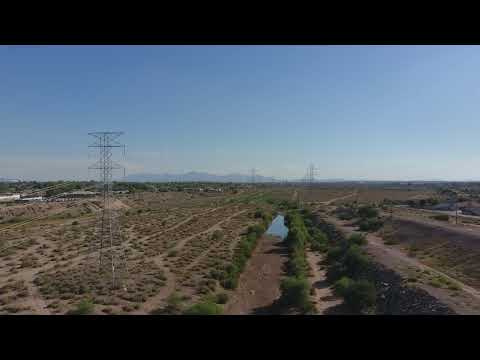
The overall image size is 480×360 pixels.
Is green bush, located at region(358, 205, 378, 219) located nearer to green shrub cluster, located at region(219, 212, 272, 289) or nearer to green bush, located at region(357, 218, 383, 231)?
green bush, located at region(357, 218, 383, 231)

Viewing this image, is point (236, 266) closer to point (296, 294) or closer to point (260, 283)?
point (260, 283)

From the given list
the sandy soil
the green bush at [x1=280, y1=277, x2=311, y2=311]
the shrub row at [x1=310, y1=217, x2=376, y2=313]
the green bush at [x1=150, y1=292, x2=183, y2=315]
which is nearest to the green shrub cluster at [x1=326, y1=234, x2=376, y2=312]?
the shrub row at [x1=310, y1=217, x2=376, y2=313]

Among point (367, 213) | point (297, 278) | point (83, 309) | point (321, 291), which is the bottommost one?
point (321, 291)

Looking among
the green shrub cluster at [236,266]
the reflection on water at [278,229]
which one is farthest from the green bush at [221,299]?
the reflection on water at [278,229]

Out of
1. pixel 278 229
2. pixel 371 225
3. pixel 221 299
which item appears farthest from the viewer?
pixel 278 229

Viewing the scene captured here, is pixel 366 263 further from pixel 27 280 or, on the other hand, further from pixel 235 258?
pixel 27 280

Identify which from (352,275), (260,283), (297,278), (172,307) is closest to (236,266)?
(260,283)

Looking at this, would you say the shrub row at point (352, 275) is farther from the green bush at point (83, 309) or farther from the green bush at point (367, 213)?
the green bush at point (367, 213)

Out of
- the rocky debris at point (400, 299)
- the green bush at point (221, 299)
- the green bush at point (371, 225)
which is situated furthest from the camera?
the green bush at point (371, 225)
